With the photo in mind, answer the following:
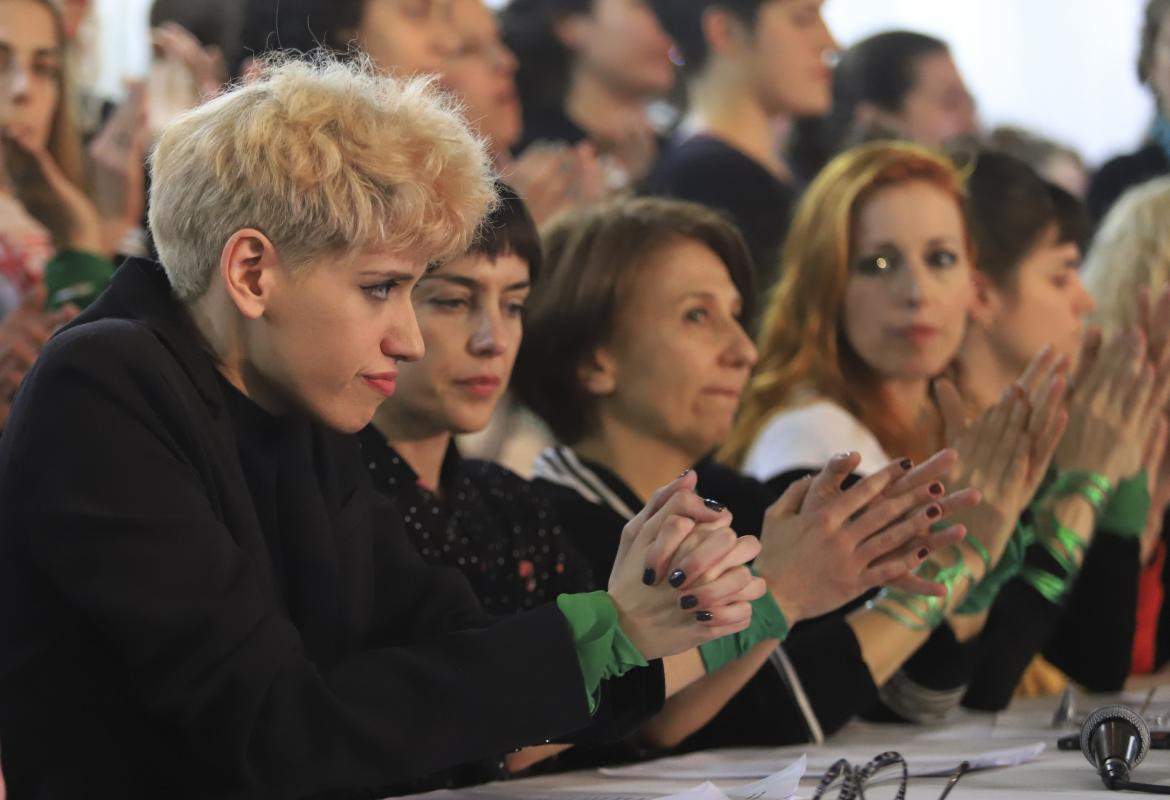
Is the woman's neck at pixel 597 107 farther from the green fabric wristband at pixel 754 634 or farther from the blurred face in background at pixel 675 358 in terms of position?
the green fabric wristband at pixel 754 634

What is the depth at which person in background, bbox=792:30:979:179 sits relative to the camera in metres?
4.53

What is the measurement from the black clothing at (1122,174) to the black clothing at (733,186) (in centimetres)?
134

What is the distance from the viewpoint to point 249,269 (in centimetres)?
147

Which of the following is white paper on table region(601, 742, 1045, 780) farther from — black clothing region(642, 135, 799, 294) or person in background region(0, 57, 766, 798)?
black clothing region(642, 135, 799, 294)

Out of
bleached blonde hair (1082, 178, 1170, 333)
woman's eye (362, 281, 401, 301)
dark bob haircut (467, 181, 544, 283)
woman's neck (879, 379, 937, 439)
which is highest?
woman's eye (362, 281, 401, 301)

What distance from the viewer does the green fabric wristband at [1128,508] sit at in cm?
271

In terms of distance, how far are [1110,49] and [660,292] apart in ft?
15.7

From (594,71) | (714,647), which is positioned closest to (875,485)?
(714,647)

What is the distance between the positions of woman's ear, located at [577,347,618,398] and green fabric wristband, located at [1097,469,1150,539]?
0.91 meters

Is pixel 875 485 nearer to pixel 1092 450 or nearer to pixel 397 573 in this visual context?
pixel 397 573

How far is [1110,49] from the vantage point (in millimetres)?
6547

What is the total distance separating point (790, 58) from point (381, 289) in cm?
281

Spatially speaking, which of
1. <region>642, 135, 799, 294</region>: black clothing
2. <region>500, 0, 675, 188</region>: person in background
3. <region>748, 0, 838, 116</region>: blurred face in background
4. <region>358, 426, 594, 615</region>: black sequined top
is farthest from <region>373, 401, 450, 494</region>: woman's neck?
<region>500, 0, 675, 188</region>: person in background

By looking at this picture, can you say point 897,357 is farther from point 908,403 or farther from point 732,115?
point 732,115
